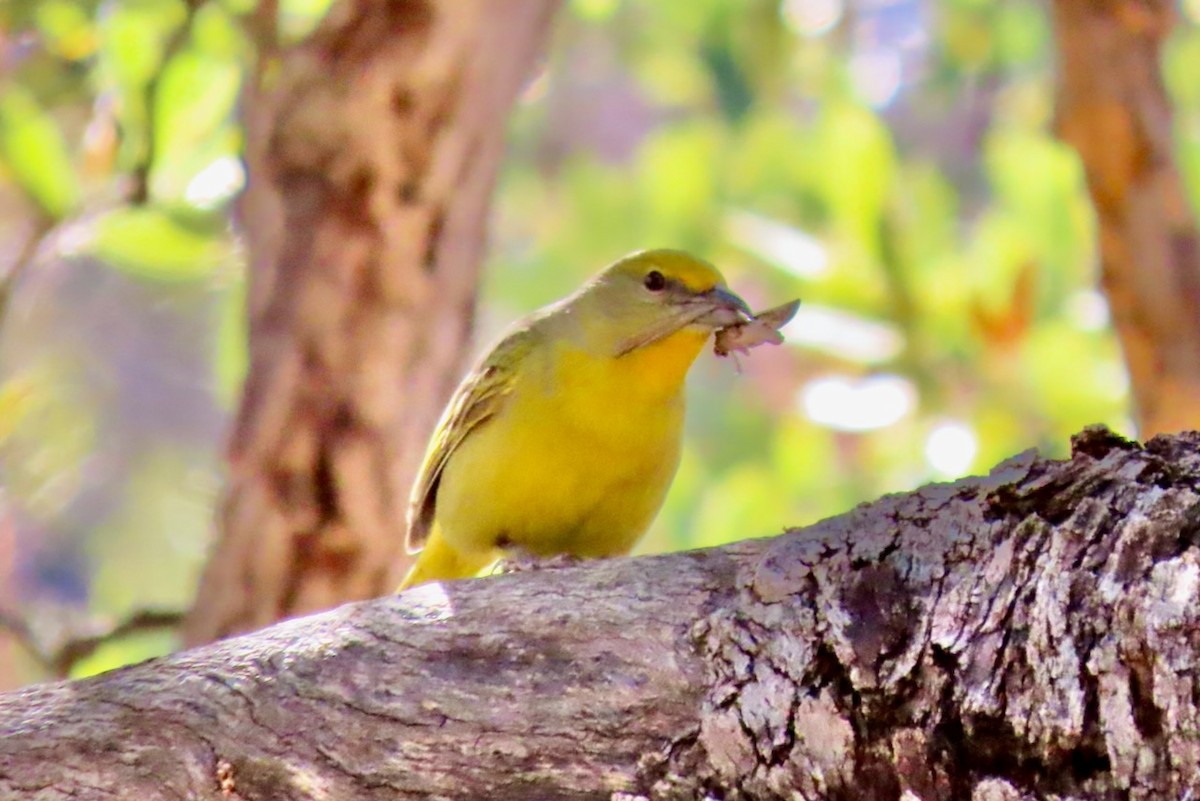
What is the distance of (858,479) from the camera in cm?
730

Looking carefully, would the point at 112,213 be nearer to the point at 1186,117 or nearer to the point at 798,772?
the point at 798,772

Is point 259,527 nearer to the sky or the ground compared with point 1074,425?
nearer to the ground

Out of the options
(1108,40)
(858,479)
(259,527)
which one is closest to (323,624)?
(259,527)

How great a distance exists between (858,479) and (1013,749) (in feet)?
17.5

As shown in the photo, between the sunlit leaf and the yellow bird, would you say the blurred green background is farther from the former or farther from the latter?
the yellow bird

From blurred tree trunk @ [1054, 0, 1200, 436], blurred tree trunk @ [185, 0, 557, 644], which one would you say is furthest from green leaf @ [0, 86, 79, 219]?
blurred tree trunk @ [1054, 0, 1200, 436]

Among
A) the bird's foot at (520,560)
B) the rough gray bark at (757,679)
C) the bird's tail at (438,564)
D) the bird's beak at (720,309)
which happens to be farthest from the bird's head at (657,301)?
the rough gray bark at (757,679)

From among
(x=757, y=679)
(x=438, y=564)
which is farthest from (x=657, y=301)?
(x=757, y=679)

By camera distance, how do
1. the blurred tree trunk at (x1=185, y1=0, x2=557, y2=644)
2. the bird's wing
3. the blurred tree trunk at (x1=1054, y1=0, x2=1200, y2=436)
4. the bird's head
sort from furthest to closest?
1. the blurred tree trunk at (x1=1054, y1=0, x2=1200, y2=436)
2. the blurred tree trunk at (x1=185, y1=0, x2=557, y2=644)
3. the bird's wing
4. the bird's head

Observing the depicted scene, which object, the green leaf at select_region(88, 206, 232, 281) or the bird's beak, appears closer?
the bird's beak

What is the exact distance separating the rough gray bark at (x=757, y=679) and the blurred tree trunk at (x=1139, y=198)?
9.30 feet

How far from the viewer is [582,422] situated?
3.63 m

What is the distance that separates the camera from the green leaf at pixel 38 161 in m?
4.69

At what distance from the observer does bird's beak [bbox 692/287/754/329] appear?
146 inches
